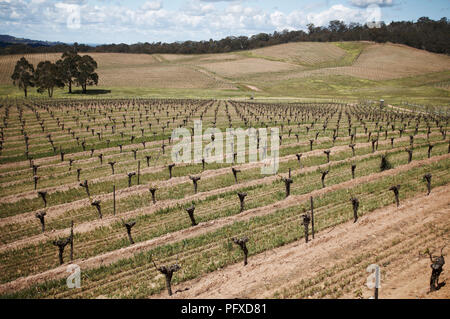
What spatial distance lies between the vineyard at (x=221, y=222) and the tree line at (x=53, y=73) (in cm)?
5550

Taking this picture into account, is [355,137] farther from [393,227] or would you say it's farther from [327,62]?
[327,62]

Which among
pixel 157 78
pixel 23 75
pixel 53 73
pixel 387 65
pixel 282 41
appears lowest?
pixel 23 75

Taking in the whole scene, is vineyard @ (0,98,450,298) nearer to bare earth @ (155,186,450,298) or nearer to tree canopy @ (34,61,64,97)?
bare earth @ (155,186,450,298)

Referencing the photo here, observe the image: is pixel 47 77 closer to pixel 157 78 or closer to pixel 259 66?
pixel 157 78

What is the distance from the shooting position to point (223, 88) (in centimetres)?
9888

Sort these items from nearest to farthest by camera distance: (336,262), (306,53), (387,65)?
(336,262)
(387,65)
(306,53)

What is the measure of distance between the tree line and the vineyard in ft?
182

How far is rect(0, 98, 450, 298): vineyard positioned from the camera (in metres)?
12.2

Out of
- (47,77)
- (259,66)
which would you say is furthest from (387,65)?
(47,77)

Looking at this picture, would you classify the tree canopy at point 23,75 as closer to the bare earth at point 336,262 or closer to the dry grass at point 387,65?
the dry grass at point 387,65

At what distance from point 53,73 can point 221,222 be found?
3199 inches

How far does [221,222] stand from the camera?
56.5 ft

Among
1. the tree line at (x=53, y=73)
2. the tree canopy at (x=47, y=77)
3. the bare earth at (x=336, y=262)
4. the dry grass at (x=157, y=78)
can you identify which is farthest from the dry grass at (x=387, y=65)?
the bare earth at (x=336, y=262)

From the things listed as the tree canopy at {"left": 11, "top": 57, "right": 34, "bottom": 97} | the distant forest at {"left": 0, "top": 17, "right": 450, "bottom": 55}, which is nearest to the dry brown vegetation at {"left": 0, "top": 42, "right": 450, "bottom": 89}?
the distant forest at {"left": 0, "top": 17, "right": 450, "bottom": 55}
